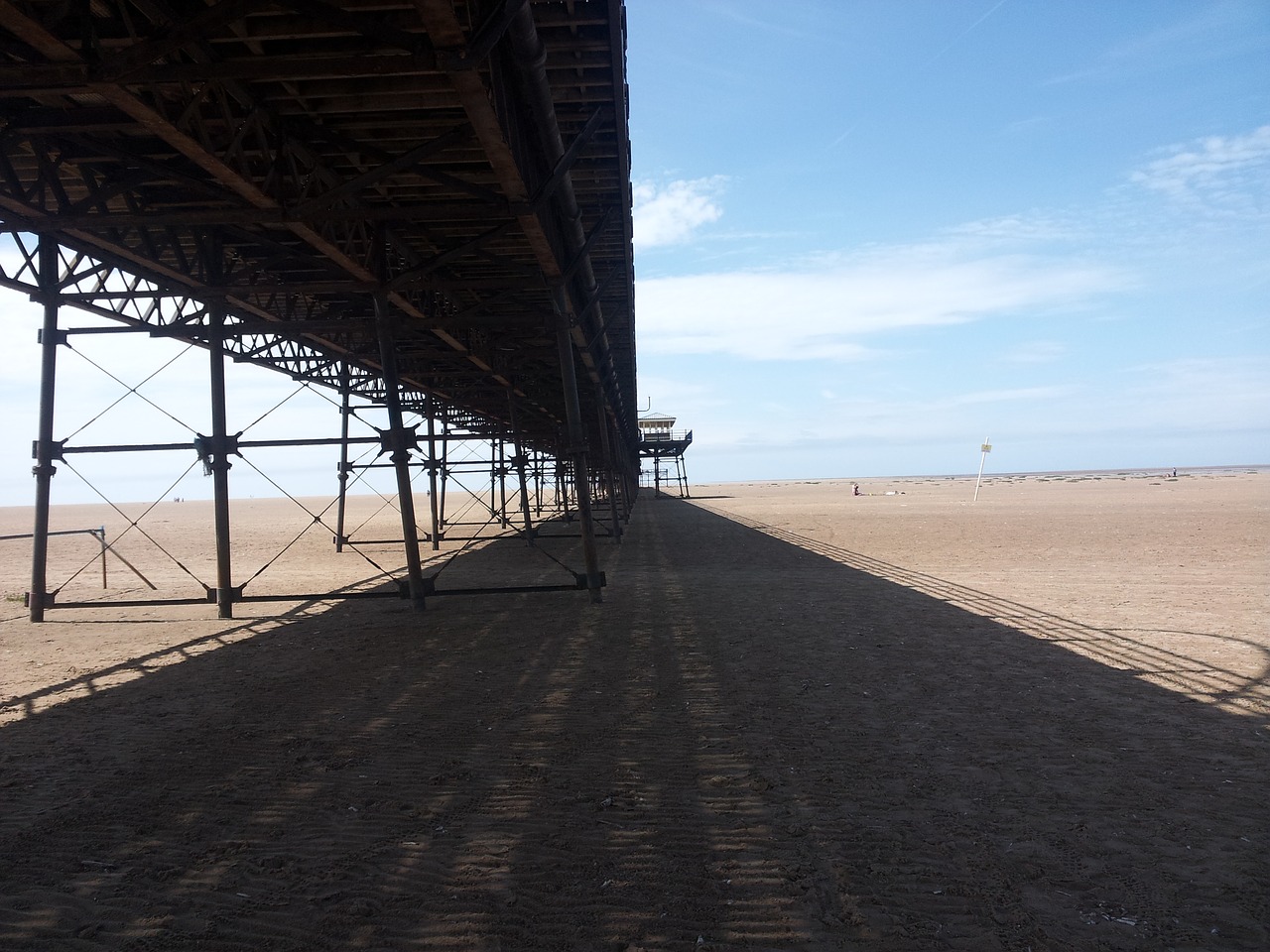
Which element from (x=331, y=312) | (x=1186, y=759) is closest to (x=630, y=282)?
(x=331, y=312)

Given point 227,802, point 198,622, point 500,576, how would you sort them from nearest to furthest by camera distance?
1. point 227,802
2. point 198,622
3. point 500,576

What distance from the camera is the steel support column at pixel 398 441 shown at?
9.99 metres

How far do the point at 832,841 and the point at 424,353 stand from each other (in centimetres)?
1133

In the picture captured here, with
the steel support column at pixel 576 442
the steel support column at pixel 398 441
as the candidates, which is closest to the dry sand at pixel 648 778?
the steel support column at pixel 398 441

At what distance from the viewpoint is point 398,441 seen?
1038 cm

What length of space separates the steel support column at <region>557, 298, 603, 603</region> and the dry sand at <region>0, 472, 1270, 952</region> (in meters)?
1.21

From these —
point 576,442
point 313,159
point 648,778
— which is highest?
point 313,159

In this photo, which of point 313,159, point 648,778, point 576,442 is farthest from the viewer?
point 576,442

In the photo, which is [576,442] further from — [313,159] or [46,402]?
[46,402]

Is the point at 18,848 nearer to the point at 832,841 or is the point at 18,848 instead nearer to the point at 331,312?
the point at 832,841

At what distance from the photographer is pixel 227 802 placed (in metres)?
4.35

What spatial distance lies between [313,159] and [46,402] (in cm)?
564

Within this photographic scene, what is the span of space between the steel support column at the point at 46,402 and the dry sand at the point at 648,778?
1.17 meters

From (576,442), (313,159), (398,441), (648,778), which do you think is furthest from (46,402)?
(648,778)
